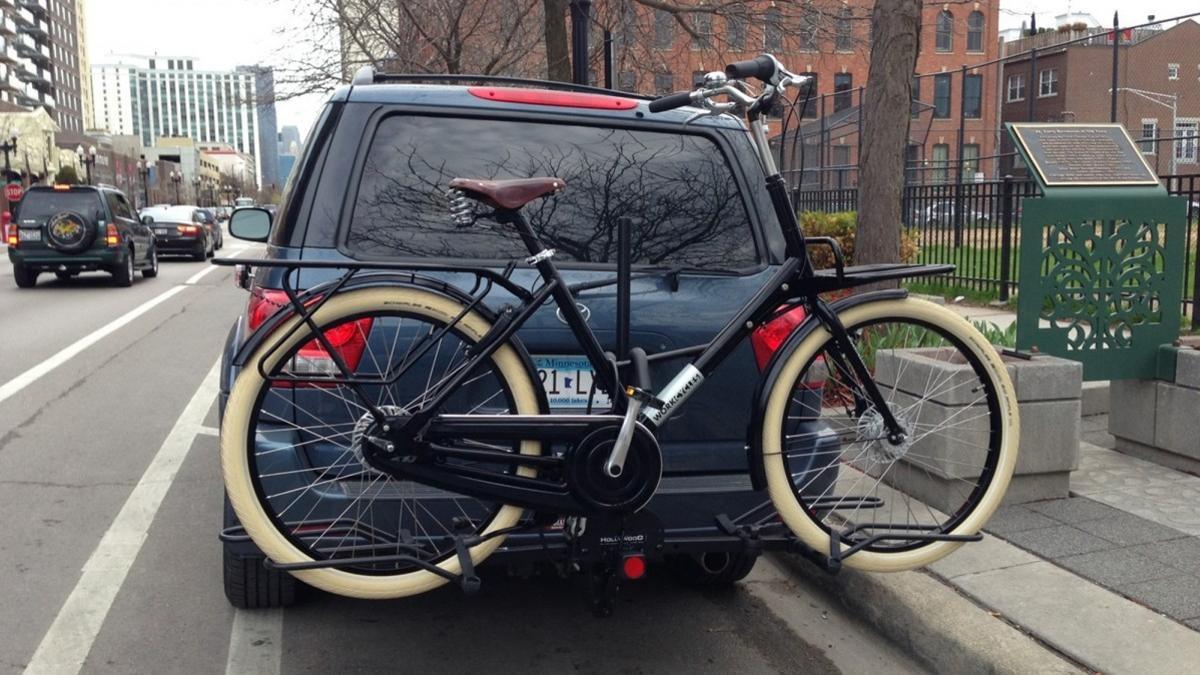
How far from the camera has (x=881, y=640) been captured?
400 centimetres

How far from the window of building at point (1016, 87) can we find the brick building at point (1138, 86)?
46 centimetres

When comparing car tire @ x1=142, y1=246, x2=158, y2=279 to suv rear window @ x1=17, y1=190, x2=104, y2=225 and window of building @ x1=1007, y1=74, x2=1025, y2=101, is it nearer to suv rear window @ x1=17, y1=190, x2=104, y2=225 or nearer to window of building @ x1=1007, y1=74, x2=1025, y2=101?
suv rear window @ x1=17, y1=190, x2=104, y2=225

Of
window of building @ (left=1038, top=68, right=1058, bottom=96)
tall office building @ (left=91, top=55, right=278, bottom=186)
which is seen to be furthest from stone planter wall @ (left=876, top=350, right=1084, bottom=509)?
tall office building @ (left=91, top=55, right=278, bottom=186)

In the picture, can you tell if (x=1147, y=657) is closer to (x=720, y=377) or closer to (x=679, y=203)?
(x=720, y=377)

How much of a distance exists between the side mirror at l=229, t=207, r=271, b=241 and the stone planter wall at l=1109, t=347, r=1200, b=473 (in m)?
4.71

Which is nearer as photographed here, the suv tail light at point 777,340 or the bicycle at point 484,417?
the bicycle at point 484,417

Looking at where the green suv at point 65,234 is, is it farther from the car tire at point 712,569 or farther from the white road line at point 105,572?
the car tire at point 712,569

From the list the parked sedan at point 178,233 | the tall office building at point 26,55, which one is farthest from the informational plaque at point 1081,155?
the tall office building at point 26,55

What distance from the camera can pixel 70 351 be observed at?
1129cm

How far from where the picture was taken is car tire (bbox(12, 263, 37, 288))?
18.9 meters

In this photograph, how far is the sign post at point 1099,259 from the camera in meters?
5.39

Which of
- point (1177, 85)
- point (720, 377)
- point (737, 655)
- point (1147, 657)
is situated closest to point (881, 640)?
point (737, 655)

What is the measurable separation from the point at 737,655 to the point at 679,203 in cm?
168

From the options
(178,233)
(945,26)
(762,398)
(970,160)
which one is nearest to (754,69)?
(762,398)
